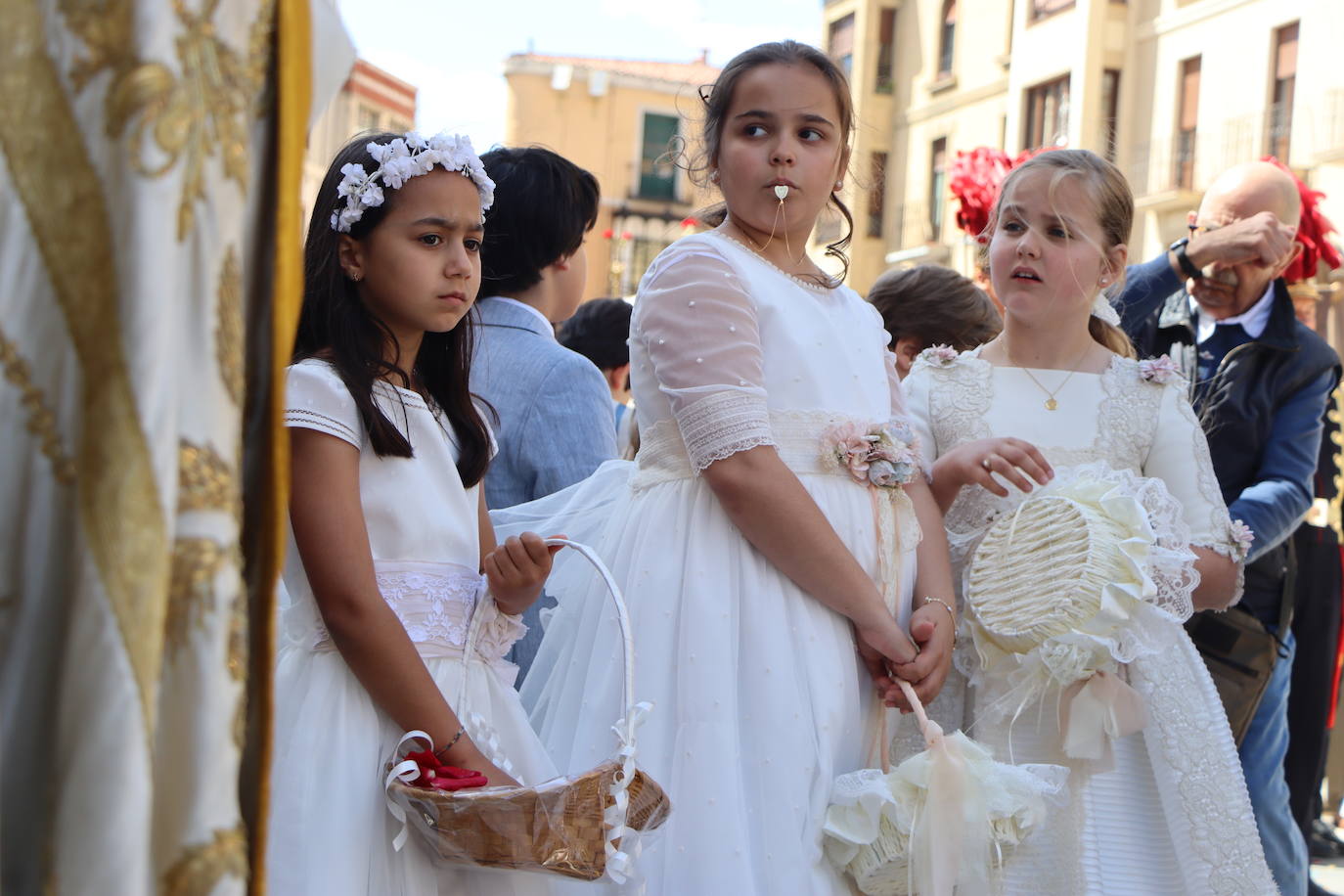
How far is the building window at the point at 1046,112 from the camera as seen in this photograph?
2042 centimetres

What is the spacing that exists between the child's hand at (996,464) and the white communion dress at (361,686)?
0.98 metres

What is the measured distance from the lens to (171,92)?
110 centimetres

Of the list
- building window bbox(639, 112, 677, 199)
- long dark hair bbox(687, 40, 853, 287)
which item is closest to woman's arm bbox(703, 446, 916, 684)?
long dark hair bbox(687, 40, 853, 287)

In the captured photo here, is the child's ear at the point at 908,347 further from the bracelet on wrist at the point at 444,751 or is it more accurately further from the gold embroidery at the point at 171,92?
the gold embroidery at the point at 171,92

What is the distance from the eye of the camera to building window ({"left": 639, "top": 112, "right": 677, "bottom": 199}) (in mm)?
37125

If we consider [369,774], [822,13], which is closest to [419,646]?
[369,774]

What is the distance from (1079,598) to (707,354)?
0.81 m

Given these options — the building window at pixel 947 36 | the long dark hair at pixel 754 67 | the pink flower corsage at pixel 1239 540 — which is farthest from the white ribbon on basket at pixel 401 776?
the building window at pixel 947 36

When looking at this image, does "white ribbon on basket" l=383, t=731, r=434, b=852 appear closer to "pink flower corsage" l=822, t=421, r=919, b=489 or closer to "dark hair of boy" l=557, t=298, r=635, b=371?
"pink flower corsage" l=822, t=421, r=919, b=489

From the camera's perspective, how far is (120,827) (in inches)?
40.6

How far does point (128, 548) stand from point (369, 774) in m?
1.10

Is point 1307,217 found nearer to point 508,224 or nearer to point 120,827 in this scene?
point 508,224

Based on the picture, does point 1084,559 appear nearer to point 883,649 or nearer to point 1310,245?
point 883,649

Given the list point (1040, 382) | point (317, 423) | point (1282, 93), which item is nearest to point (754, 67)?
point (1040, 382)
